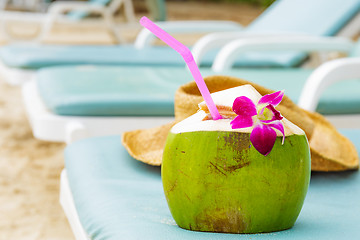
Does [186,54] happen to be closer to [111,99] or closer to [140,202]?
[140,202]

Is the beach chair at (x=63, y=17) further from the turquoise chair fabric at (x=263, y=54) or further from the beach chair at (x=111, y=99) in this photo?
the beach chair at (x=111, y=99)

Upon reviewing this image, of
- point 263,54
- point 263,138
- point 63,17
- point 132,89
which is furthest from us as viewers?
point 63,17

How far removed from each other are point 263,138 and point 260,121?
2cm

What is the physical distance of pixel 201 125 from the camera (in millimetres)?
737

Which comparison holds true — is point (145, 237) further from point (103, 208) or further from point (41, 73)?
point (41, 73)

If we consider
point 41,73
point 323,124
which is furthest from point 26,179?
point 323,124

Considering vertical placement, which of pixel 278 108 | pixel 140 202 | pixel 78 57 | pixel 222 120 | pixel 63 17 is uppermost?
pixel 222 120

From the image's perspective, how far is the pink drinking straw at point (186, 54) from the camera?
0.69 m

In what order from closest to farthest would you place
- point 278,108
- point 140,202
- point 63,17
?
point 140,202
point 278,108
point 63,17

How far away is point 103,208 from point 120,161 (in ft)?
0.88

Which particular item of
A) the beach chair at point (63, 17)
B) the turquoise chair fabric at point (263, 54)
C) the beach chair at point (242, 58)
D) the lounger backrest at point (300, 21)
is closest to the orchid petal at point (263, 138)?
the beach chair at point (242, 58)

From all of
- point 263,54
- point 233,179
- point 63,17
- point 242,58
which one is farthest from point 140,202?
point 63,17

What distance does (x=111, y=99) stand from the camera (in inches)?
66.1

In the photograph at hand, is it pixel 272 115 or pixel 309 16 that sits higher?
pixel 272 115
